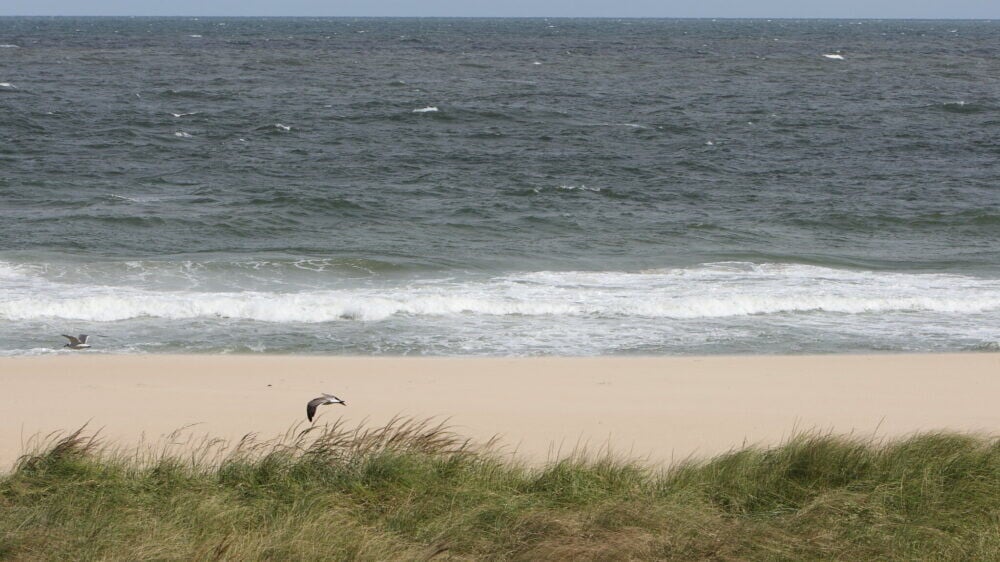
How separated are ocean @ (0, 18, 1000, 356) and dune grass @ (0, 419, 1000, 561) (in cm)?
547

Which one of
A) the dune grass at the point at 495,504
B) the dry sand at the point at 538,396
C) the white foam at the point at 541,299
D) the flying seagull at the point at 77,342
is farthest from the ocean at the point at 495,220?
the dune grass at the point at 495,504

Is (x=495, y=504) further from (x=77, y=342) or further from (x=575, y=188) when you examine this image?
(x=575, y=188)

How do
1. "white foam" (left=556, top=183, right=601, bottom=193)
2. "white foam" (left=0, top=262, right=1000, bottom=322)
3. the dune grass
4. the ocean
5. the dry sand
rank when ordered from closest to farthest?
the dune grass → the dry sand → the ocean → "white foam" (left=0, top=262, right=1000, bottom=322) → "white foam" (left=556, top=183, right=601, bottom=193)

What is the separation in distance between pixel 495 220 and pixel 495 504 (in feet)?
48.1

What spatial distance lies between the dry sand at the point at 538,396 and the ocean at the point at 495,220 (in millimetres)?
770

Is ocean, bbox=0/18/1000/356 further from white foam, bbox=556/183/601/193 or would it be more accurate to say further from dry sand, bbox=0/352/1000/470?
dry sand, bbox=0/352/1000/470

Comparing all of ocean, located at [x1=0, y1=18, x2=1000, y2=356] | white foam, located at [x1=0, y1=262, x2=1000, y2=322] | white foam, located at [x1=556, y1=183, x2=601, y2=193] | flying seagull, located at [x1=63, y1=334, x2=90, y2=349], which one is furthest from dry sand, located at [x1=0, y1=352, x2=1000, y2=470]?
white foam, located at [x1=556, y1=183, x2=601, y2=193]

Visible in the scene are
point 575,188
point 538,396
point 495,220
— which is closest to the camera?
point 538,396

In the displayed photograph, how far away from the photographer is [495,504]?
19.5ft

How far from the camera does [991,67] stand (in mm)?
62406

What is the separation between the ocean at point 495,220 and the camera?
13.3 m

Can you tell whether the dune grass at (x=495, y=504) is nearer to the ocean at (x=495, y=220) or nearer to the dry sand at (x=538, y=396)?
the dry sand at (x=538, y=396)

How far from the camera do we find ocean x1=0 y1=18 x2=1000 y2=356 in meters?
13.3

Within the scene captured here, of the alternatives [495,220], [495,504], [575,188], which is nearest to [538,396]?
[495,504]
